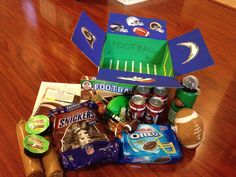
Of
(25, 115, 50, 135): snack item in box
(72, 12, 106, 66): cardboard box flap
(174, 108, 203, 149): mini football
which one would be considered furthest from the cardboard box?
(25, 115, 50, 135): snack item in box

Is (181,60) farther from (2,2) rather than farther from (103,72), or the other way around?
(2,2)

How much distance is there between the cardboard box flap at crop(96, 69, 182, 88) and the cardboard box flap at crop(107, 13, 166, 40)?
27cm

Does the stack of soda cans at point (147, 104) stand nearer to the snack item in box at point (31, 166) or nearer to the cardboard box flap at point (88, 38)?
the cardboard box flap at point (88, 38)

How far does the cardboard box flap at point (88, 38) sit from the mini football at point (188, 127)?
326 millimetres

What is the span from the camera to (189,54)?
2.57ft

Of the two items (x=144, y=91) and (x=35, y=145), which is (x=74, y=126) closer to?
(x=35, y=145)

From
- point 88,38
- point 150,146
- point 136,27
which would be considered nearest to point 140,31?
point 136,27

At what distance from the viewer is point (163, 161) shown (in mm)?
713

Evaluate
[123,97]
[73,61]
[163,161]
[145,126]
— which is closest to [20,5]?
[73,61]

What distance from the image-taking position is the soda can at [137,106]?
29.4 inches

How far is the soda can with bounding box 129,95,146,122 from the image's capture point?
75cm

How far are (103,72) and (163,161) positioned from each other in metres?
0.33

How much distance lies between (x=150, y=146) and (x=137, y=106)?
0.43ft

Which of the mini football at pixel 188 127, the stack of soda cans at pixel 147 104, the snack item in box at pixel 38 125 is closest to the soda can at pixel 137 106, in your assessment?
the stack of soda cans at pixel 147 104
